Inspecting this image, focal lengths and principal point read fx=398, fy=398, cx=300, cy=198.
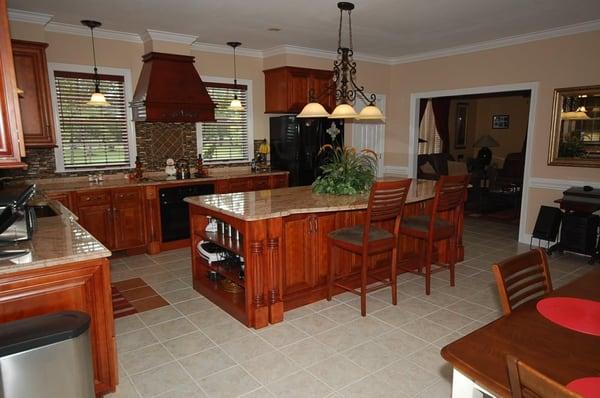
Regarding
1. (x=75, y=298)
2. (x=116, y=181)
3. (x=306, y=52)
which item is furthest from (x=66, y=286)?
(x=306, y=52)

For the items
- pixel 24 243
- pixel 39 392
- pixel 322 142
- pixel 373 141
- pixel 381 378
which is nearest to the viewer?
pixel 39 392

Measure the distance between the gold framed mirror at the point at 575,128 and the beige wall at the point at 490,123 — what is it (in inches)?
199

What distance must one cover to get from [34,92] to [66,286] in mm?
3325

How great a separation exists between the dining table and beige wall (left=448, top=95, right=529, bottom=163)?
9.51 meters

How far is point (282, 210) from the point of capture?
10.5 feet

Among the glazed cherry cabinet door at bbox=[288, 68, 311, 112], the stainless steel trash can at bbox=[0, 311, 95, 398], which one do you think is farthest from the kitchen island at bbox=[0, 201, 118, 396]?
the glazed cherry cabinet door at bbox=[288, 68, 311, 112]

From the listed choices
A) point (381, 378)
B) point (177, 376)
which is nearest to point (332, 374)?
point (381, 378)

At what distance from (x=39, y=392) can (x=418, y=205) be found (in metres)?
3.82

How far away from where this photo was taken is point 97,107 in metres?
5.27

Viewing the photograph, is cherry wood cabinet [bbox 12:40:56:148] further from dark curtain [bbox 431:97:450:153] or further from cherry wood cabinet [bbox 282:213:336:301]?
dark curtain [bbox 431:97:450:153]

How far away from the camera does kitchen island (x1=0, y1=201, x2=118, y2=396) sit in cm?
199

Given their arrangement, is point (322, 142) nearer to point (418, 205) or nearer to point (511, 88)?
point (418, 205)

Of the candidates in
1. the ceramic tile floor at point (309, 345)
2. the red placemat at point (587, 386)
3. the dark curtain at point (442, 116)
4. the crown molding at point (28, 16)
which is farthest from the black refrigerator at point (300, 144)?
the red placemat at point (587, 386)

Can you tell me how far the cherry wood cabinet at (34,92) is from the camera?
4.34 m
